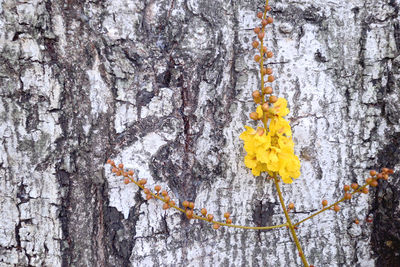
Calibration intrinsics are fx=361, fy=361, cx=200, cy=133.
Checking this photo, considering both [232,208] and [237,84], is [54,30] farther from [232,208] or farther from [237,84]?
[232,208]

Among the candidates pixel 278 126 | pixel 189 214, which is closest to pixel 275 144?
pixel 278 126

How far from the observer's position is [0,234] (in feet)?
3.74

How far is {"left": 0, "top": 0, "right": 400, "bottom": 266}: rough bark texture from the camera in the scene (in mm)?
1084

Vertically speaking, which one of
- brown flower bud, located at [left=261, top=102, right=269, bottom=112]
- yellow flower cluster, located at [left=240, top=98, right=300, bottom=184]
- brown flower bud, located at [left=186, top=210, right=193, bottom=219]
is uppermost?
brown flower bud, located at [left=261, top=102, right=269, bottom=112]

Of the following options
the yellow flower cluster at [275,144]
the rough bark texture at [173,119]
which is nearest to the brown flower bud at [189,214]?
the rough bark texture at [173,119]

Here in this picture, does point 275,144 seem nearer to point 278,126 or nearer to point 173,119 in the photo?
point 278,126

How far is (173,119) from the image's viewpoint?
114cm

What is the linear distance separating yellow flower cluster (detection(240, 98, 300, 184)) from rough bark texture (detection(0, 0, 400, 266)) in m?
0.13

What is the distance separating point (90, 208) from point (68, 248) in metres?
0.15

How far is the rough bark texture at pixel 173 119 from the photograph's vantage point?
1.08 metres

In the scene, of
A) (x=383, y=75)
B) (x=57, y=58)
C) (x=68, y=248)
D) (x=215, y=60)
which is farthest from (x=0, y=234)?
(x=383, y=75)

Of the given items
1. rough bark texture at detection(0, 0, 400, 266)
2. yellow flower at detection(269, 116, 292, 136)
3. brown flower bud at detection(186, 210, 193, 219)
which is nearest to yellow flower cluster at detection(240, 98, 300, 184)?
yellow flower at detection(269, 116, 292, 136)

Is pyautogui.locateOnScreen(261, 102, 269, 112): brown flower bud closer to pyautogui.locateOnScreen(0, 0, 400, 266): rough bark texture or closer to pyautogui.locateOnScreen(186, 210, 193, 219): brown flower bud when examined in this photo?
pyautogui.locateOnScreen(0, 0, 400, 266): rough bark texture

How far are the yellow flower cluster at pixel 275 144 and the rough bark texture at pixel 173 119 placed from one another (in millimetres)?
125
